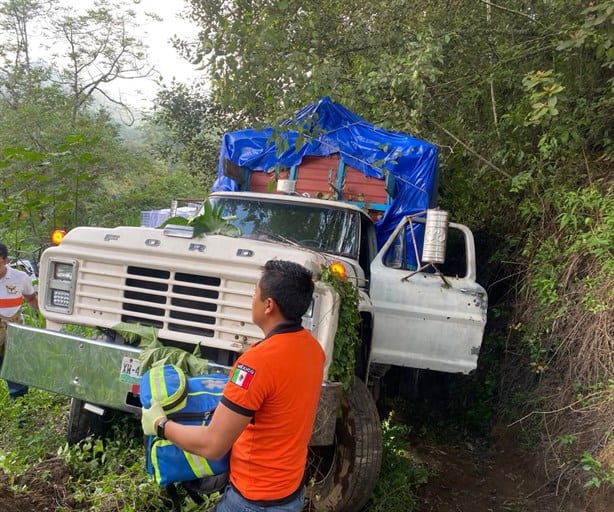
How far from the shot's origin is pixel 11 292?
4.61 meters

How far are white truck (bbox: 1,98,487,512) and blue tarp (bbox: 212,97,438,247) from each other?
1494 mm

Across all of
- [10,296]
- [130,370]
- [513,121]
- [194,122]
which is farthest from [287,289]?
[194,122]

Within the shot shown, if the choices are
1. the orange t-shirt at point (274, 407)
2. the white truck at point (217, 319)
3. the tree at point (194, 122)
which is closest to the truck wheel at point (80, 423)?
the white truck at point (217, 319)

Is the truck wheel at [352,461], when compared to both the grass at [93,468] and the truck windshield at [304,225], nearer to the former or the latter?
the grass at [93,468]

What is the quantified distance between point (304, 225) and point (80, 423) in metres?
2.32

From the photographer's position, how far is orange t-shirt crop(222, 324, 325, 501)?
169 centimetres

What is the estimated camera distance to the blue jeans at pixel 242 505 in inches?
72.3

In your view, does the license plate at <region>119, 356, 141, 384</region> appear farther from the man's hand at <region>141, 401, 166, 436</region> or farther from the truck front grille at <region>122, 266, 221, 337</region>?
the man's hand at <region>141, 401, 166, 436</region>

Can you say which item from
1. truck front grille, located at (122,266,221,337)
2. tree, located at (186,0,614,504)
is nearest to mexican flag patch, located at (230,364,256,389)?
truck front grille, located at (122,266,221,337)

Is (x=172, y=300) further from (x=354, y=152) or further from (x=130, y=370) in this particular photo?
(x=354, y=152)

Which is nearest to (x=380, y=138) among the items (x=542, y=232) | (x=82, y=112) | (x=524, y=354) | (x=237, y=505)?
(x=542, y=232)

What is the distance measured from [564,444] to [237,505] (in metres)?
3.26

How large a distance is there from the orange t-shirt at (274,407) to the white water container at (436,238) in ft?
5.80

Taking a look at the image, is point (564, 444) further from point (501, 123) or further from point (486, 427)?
point (501, 123)
